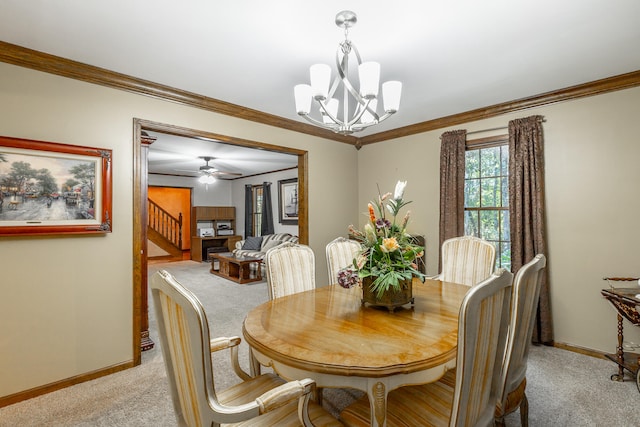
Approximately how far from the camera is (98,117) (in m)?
2.60

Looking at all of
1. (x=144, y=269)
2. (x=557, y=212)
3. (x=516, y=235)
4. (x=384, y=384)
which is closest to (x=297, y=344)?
(x=384, y=384)

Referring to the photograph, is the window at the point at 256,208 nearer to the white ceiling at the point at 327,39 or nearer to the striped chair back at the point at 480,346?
the white ceiling at the point at 327,39

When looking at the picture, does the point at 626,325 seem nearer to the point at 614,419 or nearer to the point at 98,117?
the point at 614,419

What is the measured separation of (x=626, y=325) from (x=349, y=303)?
2.68 meters

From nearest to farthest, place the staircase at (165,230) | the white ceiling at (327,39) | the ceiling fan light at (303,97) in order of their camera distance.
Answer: the white ceiling at (327,39) < the ceiling fan light at (303,97) < the staircase at (165,230)

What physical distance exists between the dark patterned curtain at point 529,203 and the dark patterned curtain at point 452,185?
1.70ft

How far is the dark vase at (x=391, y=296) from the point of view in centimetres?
178

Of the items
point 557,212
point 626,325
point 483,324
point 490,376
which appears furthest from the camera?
point 557,212

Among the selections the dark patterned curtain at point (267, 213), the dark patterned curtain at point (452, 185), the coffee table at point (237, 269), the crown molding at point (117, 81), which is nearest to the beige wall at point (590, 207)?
the dark patterned curtain at point (452, 185)

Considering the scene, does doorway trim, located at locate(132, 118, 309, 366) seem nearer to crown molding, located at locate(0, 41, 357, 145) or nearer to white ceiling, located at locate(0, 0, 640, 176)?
crown molding, located at locate(0, 41, 357, 145)

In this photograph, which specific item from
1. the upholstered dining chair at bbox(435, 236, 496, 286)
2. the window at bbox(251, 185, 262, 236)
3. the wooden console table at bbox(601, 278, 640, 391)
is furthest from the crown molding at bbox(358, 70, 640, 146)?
the window at bbox(251, 185, 262, 236)

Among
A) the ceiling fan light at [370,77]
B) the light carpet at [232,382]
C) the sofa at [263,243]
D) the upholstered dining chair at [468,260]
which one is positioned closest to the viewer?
the ceiling fan light at [370,77]

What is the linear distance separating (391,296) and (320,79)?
136 centimetres

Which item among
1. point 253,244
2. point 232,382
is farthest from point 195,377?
point 253,244
